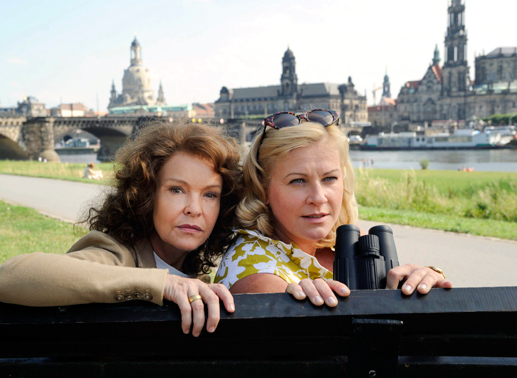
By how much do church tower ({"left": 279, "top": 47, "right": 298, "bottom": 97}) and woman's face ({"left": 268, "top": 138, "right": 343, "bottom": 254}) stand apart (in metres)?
98.0

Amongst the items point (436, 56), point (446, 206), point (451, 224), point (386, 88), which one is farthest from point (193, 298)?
point (386, 88)

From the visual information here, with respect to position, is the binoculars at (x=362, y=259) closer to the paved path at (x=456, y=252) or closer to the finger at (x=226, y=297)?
the finger at (x=226, y=297)

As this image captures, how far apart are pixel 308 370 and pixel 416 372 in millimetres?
190

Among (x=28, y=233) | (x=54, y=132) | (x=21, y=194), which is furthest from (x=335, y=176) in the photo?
(x=54, y=132)

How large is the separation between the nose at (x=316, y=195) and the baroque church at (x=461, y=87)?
8895cm

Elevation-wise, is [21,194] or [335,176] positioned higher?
[335,176]

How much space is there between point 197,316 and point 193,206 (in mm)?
678

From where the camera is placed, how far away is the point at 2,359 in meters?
0.95

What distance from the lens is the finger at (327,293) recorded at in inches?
34.2

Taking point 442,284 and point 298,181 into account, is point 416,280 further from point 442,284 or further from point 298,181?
point 298,181

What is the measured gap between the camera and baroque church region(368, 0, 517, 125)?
86312 mm

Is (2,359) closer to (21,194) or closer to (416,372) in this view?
(416,372)

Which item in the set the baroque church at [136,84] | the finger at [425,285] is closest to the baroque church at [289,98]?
the baroque church at [136,84]

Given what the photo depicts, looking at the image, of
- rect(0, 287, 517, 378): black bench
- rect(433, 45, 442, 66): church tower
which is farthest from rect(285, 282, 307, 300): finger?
rect(433, 45, 442, 66): church tower
